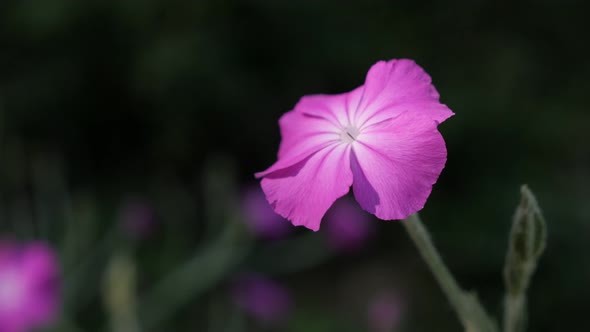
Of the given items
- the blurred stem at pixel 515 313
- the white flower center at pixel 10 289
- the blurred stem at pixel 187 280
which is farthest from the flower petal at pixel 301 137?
the blurred stem at pixel 187 280

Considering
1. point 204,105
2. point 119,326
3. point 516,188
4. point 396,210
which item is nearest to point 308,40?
point 204,105

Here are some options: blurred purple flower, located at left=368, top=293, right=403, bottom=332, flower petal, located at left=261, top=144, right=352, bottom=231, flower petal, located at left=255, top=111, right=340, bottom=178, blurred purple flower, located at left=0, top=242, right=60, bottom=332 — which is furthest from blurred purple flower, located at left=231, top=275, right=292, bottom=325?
flower petal, located at left=261, top=144, right=352, bottom=231

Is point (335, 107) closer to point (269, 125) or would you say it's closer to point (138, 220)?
point (138, 220)

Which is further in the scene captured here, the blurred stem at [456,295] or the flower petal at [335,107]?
the flower petal at [335,107]

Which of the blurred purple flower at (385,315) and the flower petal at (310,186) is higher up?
the flower petal at (310,186)

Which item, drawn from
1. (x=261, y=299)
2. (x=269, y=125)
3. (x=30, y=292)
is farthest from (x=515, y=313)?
(x=269, y=125)

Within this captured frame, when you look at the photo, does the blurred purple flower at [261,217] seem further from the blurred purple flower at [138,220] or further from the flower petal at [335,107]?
the flower petal at [335,107]

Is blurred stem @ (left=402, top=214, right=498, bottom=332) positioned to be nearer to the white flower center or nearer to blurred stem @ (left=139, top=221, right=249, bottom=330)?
the white flower center
